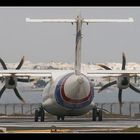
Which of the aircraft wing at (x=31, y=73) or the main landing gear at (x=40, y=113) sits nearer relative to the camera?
the aircraft wing at (x=31, y=73)

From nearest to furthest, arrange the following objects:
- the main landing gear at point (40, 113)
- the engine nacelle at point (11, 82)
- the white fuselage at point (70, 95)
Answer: the white fuselage at point (70, 95)
the engine nacelle at point (11, 82)
the main landing gear at point (40, 113)

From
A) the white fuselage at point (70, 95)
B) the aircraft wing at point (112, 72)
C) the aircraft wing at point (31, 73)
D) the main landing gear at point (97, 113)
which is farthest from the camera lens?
the main landing gear at point (97, 113)

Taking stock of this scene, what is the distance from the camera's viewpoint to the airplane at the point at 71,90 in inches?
1706

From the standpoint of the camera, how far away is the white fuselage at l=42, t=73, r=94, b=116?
141 ft

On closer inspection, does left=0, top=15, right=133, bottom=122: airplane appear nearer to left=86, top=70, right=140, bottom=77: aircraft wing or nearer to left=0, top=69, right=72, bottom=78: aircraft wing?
left=0, top=69, right=72, bottom=78: aircraft wing

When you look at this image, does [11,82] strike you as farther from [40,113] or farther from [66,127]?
[66,127]

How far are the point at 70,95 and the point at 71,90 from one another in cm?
61

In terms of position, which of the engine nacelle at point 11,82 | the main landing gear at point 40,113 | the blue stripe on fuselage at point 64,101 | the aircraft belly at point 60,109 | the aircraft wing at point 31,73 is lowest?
the main landing gear at point 40,113

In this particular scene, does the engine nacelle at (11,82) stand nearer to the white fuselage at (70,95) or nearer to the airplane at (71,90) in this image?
the airplane at (71,90)

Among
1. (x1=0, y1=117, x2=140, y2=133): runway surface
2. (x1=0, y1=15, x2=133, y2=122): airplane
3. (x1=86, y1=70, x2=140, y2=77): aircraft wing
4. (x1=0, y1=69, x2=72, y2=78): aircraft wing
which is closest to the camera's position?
(x1=0, y1=117, x2=140, y2=133): runway surface

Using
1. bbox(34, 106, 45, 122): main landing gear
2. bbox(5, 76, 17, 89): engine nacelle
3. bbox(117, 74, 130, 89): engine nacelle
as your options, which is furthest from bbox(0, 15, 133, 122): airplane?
bbox(117, 74, 130, 89): engine nacelle

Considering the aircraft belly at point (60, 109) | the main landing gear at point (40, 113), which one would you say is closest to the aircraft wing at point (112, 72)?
the aircraft belly at point (60, 109)
